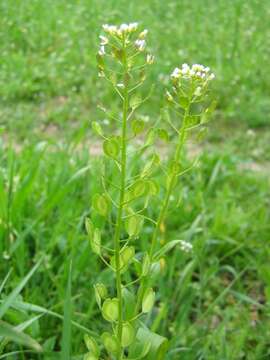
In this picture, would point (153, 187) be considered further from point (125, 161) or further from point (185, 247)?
point (185, 247)

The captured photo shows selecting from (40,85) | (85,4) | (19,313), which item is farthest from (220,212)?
(85,4)

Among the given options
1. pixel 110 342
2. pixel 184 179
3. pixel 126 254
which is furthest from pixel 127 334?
pixel 184 179

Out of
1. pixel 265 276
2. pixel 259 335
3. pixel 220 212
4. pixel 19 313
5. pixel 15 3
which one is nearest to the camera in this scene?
pixel 19 313

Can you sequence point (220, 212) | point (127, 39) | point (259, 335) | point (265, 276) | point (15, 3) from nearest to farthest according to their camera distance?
point (127, 39)
point (259, 335)
point (265, 276)
point (220, 212)
point (15, 3)

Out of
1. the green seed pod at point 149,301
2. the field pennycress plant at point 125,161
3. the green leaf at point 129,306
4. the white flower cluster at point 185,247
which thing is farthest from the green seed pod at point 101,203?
the white flower cluster at point 185,247

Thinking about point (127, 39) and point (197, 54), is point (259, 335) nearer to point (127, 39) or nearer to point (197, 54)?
point (127, 39)

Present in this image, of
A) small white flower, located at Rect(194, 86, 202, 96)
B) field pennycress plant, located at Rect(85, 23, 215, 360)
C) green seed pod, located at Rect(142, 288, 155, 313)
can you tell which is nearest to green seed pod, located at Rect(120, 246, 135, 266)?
field pennycress plant, located at Rect(85, 23, 215, 360)

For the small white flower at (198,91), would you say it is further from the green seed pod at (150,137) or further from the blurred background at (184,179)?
the blurred background at (184,179)

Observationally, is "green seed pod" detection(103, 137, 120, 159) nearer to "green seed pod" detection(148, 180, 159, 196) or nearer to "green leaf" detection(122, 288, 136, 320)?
"green seed pod" detection(148, 180, 159, 196)
